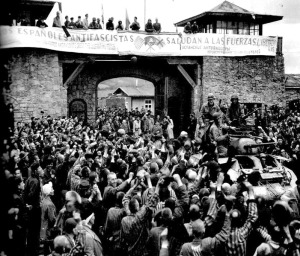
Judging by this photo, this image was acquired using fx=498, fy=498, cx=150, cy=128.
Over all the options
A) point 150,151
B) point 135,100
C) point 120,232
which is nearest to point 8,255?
point 120,232

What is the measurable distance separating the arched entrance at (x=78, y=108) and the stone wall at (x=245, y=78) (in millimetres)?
6814

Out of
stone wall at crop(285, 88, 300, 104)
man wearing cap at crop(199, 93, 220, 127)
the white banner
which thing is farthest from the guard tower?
man wearing cap at crop(199, 93, 220, 127)

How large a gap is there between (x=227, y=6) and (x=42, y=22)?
12.3 meters

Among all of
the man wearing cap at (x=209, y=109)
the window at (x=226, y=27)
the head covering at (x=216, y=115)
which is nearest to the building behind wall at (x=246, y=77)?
the window at (x=226, y=27)

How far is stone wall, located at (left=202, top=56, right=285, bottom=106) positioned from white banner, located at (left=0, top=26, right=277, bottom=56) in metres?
0.62

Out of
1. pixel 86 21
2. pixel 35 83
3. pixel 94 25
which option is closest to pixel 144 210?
pixel 35 83

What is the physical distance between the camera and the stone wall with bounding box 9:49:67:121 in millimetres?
23953

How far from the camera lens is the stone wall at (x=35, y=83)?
943 inches

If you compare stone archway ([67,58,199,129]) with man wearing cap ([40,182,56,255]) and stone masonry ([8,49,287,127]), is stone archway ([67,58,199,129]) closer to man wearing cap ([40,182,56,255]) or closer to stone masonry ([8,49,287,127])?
stone masonry ([8,49,287,127])

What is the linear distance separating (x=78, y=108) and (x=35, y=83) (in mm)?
4305

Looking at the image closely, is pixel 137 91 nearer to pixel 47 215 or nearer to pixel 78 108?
pixel 78 108

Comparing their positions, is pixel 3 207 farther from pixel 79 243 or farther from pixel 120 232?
pixel 120 232

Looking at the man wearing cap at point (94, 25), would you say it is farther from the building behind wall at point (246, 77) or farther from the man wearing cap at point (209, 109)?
the man wearing cap at point (209, 109)

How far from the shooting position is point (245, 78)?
89.7ft
